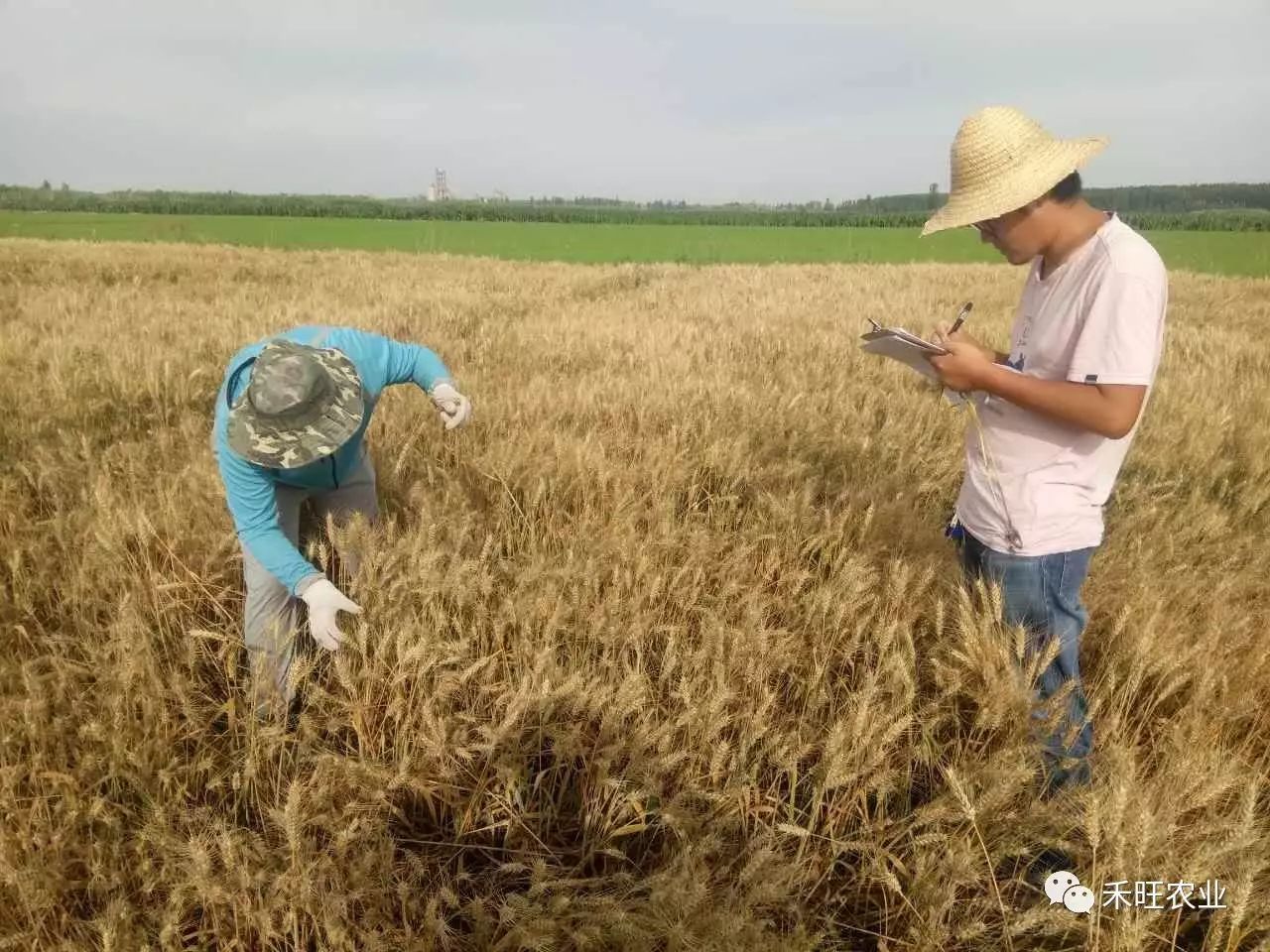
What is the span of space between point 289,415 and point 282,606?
1.97 ft

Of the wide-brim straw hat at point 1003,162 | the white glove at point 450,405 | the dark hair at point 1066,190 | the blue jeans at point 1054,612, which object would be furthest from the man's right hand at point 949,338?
the white glove at point 450,405

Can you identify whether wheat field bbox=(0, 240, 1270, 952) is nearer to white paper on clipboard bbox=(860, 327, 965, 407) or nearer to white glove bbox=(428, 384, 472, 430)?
white glove bbox=(428, 384, 472, 430)

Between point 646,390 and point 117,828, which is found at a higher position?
point 646,390

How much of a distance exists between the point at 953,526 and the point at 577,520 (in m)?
1.30

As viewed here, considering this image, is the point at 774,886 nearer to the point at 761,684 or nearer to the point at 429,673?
the point at 761,684

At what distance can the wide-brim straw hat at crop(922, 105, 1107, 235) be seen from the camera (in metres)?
1.63

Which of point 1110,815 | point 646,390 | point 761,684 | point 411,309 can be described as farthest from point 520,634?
point 411,309

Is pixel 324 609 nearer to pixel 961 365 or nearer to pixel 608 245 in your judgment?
pixel 961 365

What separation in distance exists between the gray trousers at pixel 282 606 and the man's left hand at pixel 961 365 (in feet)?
5.47

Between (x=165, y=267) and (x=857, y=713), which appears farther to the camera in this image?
(x=165, y=267)

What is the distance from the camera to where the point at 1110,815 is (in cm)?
131

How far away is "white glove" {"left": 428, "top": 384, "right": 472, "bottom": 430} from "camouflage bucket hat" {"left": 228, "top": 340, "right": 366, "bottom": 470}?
48cm

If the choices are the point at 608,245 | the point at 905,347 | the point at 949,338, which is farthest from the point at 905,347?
the point at 608,245

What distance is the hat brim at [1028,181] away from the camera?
1.62 m
